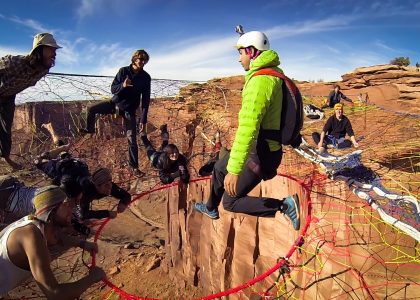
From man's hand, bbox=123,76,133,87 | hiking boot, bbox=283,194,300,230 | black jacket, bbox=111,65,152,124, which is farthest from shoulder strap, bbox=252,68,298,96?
black jacket, bbox=111,65,152,124

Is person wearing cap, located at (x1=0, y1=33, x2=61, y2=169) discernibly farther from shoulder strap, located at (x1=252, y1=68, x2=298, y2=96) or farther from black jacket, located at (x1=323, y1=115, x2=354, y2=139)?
black jacket, located at (x1=323, y1=115, x2=354, y2=139)

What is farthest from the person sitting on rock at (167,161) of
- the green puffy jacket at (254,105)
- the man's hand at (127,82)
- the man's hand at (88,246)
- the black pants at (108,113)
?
the green puffy jacket at (254,105)

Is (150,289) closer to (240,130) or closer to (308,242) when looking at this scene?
(308,242)

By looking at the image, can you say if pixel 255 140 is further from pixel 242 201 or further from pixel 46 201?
pixel 46 201

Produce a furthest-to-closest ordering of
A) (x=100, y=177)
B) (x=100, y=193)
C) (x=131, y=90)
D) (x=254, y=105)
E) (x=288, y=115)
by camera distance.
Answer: (x=131, y=90) → (x=100, y=193) → (x=100, y=177) → (x=288, y=115) → (x=254, y=105)

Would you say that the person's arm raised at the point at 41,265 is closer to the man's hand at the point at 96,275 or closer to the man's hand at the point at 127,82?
the man's hand at the point at 96,275

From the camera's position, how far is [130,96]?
21.6 feet

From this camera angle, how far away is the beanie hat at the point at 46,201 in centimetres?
307

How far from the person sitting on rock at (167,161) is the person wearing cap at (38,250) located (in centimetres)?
356

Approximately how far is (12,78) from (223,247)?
5.80 meters

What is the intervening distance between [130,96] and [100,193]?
203cm

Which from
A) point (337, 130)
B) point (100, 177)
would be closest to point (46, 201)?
point (100, 177)

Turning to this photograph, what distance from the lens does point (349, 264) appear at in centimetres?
437

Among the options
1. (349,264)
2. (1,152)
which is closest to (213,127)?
(1,152)
